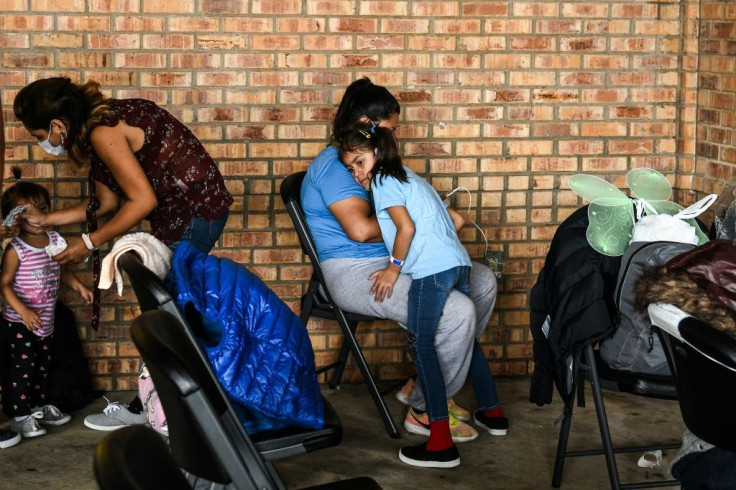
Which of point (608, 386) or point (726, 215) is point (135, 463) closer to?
point (608, 386)

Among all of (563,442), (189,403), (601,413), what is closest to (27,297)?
(563,442)

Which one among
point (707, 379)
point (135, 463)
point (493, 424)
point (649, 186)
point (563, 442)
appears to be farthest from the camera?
point (493, 424)

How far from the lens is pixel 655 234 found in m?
3.20

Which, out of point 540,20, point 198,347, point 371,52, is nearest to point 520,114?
point 540,20

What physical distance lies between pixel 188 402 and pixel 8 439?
2.48 m

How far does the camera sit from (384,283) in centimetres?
386

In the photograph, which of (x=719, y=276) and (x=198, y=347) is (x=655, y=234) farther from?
(x=198, y=347)

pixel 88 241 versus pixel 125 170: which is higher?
pixel 125 170

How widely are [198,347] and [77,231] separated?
2120mm

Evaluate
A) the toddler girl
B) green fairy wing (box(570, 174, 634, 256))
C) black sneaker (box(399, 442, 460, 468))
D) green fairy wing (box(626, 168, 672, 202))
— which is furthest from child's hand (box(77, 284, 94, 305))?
green fairy wing (box(626, 168, 672, 202))

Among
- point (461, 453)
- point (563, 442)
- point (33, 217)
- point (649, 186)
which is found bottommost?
point (461, 453)

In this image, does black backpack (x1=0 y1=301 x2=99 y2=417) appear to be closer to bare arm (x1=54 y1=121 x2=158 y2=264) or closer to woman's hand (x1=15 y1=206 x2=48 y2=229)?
woman's hand (x1=15 y1=206 x2=48 y2=229)

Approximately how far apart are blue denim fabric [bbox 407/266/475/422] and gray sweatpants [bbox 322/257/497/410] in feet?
0.14

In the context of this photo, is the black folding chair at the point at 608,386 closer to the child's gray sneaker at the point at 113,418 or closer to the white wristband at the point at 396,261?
the white wristband at the point at 396,261
